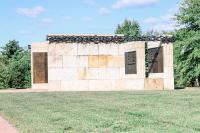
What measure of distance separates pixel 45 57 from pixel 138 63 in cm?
618

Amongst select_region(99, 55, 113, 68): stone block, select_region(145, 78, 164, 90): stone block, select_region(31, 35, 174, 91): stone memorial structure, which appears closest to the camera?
select_region(145, 78, 164, 90): stone block

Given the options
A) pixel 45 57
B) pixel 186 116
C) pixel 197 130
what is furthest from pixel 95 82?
pixel 197 130

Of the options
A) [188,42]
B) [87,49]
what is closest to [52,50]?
[87,49]

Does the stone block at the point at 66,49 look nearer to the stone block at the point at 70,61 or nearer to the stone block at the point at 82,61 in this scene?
the stone block at the point at 70,61

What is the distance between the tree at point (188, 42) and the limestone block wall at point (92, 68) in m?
6.10

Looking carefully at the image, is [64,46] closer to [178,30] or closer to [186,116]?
[178,30]

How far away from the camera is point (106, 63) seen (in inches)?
1329

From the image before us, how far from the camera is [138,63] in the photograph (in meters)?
33.5

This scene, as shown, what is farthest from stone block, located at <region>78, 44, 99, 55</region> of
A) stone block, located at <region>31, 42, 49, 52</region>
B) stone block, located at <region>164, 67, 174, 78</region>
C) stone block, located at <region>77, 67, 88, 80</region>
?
stone block, located at <region>164, 67, 174, 78</region>

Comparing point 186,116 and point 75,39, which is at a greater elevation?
point 75,39

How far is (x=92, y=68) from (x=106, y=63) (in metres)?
0.96

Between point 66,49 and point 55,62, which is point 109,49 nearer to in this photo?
point 66,49

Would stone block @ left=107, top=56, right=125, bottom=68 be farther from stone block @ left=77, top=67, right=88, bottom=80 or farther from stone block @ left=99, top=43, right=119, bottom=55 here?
stone block @ left=77, top=67, right=88, bottom=80

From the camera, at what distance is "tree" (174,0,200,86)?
128 ft
